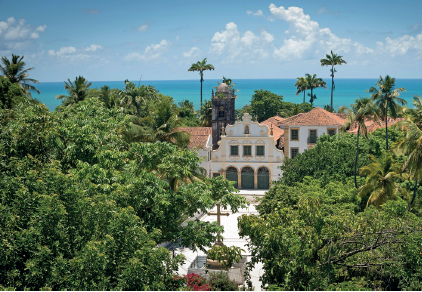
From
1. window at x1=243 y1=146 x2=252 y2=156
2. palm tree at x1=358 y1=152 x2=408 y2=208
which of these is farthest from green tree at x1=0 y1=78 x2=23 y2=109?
window at x1=243 y1=146 x2=252 y2=156

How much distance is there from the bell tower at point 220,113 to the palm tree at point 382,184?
26368mm

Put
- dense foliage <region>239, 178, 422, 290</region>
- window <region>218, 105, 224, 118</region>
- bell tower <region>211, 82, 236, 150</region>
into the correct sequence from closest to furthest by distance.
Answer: dense foliage <region>239, 178, 422, 290</region> < bell tower <region>211, 82, 236, 150</region> < window <region>218, 105, 224, 118</region>

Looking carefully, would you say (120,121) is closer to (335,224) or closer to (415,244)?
(335,224)

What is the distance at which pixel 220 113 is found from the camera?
5234 cm

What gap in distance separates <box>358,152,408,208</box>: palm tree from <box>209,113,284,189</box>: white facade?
838 inches

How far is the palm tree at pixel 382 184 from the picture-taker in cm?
2573

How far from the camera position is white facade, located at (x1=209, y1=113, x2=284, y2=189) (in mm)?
48156

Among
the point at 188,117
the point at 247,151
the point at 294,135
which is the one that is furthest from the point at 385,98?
the point at 188,117

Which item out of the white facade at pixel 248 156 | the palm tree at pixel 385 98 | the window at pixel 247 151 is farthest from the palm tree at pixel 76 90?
the palm tree at pixel 385 98

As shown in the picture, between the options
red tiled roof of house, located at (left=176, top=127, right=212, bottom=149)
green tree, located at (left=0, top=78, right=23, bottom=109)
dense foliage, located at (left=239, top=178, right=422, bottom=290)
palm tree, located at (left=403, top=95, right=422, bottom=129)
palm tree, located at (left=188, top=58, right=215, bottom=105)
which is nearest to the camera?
dense foliage, located at (left=239, top=178, right=422, bottom=290)

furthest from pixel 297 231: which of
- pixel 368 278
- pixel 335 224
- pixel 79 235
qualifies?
pixel 79 235

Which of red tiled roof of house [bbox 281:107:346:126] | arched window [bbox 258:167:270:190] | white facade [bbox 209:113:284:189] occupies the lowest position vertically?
arched window [bbox 258:167:270:190]

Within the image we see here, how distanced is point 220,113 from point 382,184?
93.0 ft

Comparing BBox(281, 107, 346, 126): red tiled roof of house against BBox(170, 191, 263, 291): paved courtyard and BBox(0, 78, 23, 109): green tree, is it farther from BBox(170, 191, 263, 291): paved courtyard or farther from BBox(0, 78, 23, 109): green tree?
BBox(0, 78, 23, 109): green tree
